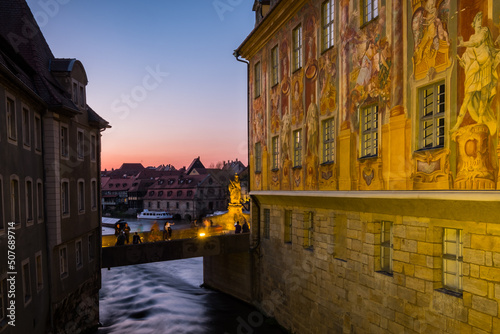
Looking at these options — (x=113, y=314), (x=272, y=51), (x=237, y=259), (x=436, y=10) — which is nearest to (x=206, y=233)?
(x=237, y=259)

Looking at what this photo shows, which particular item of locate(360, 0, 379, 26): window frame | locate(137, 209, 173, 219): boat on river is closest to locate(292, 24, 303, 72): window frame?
locate(360, 0, 379, 26): window frame

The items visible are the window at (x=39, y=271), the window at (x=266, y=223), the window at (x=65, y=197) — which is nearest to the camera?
the window at (x=39, y=271)

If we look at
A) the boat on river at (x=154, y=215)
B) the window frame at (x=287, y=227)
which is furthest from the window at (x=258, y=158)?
the boat on river at (x=154, y=215)

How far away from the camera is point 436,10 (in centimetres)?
771

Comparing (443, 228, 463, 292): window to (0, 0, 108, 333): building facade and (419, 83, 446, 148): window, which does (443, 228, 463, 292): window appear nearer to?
(419, 83, 446, 148): window

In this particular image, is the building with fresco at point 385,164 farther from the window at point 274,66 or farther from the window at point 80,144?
the window at point 80,144

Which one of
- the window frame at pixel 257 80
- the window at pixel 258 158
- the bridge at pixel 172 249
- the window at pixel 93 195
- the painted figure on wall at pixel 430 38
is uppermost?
the window frame at pixel 257 80

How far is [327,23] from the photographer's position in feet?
39.2

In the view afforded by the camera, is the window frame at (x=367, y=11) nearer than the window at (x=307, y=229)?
Yes

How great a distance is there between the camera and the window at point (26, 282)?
10.0m

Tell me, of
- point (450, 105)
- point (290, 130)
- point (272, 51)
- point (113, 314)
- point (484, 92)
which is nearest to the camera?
point (484, 92)

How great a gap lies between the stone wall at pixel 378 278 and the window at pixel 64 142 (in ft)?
25.9

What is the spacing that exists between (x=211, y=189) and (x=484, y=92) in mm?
67995

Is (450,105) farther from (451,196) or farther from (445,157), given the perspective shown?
(451,196)
